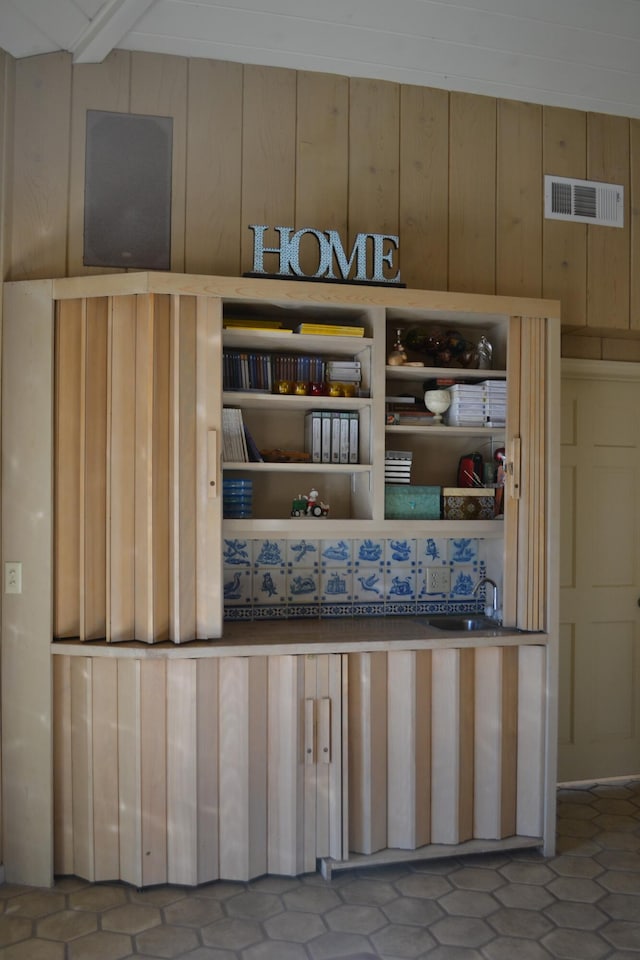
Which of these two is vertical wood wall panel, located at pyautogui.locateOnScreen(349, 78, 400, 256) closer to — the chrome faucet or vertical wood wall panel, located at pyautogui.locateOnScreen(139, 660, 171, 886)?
the chrome faucet

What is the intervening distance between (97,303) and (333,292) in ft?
3.16

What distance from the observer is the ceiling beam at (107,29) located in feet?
9.95

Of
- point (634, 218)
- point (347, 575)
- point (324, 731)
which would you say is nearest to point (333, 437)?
point (347, 575)

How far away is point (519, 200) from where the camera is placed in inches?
153

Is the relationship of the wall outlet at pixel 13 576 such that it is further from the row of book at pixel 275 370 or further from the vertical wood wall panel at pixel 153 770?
the row of book at pixel 275 370

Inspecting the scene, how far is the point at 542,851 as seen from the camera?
3.38 metres

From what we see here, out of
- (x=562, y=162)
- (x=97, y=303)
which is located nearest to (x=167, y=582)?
(x=97, y=303)

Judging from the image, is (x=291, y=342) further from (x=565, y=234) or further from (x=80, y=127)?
(x=565, y=234)

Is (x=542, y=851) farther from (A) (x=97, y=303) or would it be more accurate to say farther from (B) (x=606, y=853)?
(A) (x=97, y=303)

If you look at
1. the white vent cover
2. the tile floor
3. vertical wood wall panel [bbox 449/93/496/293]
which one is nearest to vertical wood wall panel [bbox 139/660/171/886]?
the tile floor

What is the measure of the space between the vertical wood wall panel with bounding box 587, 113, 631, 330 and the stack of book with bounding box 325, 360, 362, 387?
4.40 feet

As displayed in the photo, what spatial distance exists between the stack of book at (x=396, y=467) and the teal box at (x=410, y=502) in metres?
0.03

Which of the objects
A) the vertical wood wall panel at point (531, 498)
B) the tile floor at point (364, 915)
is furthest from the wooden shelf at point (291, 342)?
the tile floor at point (364, 915)

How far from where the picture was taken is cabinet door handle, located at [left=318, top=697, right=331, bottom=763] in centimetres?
312
